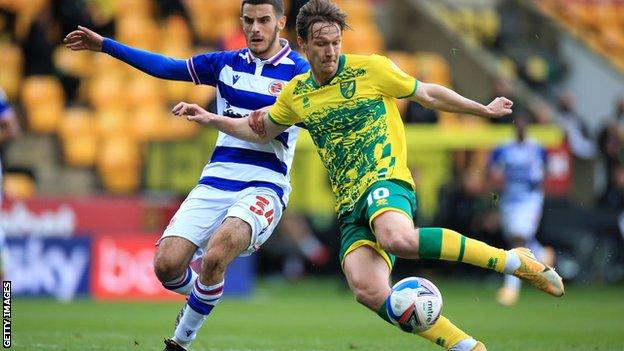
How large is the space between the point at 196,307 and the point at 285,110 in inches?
57.5

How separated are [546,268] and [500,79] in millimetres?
13591

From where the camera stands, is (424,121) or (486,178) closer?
(486,178)

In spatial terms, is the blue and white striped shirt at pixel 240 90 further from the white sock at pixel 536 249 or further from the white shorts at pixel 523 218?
the white sock at pixel 536 249

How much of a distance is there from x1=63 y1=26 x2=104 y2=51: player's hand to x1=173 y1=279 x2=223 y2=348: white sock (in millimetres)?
1843

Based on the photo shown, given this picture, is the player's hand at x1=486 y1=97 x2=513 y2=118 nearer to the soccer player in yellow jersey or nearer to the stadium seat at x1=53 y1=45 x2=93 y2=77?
the soccer player in yellow jersey

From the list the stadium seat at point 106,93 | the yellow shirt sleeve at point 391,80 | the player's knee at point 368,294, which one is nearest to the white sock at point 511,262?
the player's knee at point 368,294

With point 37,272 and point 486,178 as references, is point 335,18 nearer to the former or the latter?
point 37,272

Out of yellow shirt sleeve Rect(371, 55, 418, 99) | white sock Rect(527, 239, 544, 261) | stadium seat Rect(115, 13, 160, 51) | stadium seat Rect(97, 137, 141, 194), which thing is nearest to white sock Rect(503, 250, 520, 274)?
yellow shirt sleeve Rect(371, 55, 418, 99)

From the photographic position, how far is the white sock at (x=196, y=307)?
8062 millimetres

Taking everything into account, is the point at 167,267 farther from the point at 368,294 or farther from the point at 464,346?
the point at 464,346

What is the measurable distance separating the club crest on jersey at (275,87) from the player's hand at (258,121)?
0.39 m

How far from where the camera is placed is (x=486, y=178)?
56.7 ft

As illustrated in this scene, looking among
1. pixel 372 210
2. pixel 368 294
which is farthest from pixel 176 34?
pixel 368 294

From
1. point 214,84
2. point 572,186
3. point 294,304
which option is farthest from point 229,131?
point 572,186
